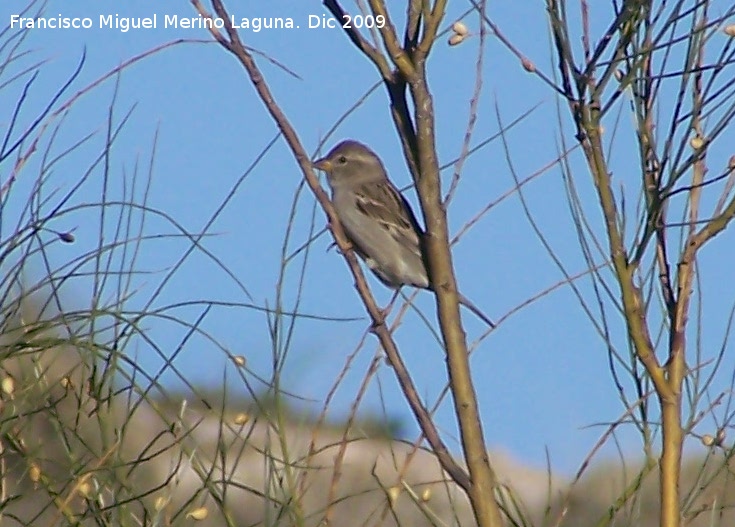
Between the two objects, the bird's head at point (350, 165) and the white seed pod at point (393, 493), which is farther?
the bird's head at point (350, 165)

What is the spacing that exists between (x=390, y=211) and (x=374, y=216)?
0.08 meters

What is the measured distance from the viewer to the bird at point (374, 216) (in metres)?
5.71

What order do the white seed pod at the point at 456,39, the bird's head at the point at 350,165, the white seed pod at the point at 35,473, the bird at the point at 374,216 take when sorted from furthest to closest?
1. the bird's head at the point at 350,165
2. the bird at the point at 374,216
3. the white seed pod at the point at 456,39
4. the white seed pod at the point at 35,473

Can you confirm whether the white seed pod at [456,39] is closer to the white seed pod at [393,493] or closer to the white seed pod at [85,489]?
the white seed pod at [393,493]

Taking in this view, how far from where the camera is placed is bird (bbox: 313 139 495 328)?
18.7ft

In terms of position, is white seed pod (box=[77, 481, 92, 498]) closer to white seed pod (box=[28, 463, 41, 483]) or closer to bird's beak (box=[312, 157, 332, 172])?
white seed pod (box=[28, 463, 41, 483])

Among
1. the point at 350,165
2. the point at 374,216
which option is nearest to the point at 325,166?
the point at 350,165

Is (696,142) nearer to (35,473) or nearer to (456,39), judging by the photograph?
(456,39)

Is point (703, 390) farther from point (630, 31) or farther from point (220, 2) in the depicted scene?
point (220, 2)

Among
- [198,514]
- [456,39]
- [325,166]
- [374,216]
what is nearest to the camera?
[198,514]

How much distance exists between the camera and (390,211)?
5.91 m

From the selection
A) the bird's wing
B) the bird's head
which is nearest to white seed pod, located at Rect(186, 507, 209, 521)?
the bird's wing

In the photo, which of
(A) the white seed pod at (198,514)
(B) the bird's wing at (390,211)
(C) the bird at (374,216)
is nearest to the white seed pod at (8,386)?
(A) the white seed pod at (198,514)

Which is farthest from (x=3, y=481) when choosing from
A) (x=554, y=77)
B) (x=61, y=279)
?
(x=554, y=77)
